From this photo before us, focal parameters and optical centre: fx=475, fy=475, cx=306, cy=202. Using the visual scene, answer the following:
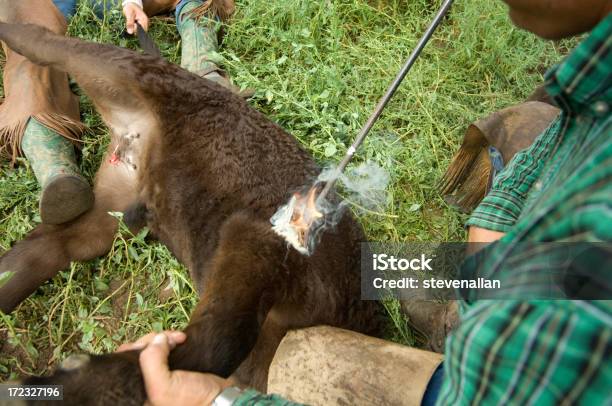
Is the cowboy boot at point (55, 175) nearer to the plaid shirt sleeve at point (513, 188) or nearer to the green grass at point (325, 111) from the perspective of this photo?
the green grass at point (325, 111)

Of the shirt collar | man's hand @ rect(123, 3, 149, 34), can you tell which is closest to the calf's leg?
man's hand @ rect(123, 3, 149, 34)

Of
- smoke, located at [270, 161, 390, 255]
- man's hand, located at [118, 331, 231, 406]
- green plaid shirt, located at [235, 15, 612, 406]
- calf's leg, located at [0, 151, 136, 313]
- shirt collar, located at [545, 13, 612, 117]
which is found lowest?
calf's leg, located at [0, 151, 136, 313]

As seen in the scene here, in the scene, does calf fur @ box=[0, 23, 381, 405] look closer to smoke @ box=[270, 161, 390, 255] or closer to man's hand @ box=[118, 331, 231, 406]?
smoke @ box=[270, 161, 390, 255]

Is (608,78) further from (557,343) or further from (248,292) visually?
(248,292)

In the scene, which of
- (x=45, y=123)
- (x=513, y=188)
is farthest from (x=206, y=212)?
(x=513, y=188)

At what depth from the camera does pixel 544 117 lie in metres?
2.78

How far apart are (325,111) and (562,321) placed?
288cm

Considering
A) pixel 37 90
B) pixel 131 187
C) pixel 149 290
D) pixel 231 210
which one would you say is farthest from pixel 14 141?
pixel 231 210

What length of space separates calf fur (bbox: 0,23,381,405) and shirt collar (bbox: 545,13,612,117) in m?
1.53

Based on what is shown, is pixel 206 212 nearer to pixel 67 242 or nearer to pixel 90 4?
pixel 67 242

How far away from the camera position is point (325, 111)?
347cm

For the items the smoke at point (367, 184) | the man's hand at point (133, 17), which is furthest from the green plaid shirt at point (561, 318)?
the man's hand at point (133, 17)

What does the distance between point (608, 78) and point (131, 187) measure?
259 cm

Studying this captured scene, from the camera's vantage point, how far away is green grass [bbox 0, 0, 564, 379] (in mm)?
2826
